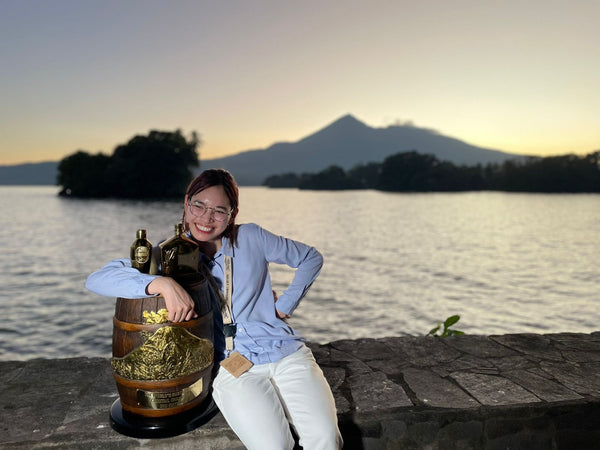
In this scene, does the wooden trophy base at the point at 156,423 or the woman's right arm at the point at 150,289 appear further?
the wooden trophy base at the point at 156,423

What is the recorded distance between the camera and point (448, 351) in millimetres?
3559

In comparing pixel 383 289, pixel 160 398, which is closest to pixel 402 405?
pixel 160 398

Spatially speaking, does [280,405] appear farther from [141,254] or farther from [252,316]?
[141,254]

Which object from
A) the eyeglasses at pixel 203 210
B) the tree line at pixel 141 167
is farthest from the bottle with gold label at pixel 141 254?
the tree line at pixel 141 167

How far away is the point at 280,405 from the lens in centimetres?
230

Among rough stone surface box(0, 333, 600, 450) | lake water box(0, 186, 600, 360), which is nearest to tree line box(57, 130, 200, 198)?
lake water box(0, 186, 600, 360)

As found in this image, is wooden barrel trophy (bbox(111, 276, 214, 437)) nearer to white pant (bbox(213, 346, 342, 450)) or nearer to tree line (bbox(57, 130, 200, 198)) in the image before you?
white pant (bbox(213, 346, 342, 450))

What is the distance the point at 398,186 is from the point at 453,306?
14550 centimetres

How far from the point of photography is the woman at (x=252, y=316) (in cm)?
216

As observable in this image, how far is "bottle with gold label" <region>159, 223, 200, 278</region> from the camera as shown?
226 centimetres

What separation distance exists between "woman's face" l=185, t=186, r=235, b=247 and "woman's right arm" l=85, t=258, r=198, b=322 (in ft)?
1.47

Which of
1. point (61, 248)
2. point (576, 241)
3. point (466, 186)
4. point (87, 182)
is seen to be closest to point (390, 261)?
point (576, 241)

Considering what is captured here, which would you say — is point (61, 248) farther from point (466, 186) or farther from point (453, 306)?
point (466, 186)

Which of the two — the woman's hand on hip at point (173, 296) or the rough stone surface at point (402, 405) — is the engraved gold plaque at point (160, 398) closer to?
the rough stone surface at point (402, 405)
